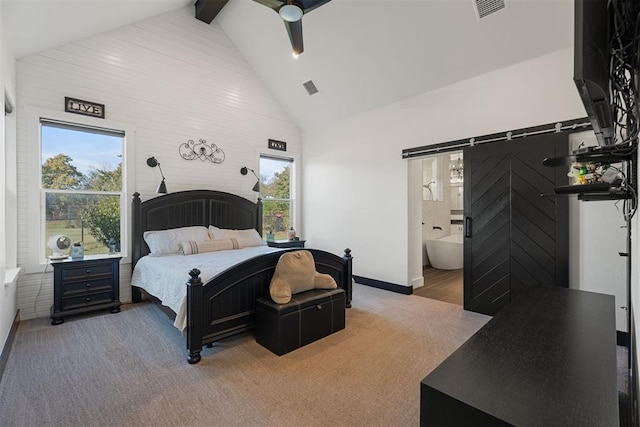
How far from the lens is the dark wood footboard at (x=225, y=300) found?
256cm

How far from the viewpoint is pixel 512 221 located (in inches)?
140

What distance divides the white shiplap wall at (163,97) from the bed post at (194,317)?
2.28 m

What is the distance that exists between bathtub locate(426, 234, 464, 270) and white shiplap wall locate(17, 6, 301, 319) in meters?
3.92

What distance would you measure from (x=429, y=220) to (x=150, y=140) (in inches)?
222

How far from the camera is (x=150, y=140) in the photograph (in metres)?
4.46

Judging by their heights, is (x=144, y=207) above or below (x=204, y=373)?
above

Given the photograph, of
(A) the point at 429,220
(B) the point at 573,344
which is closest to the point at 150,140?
(B) the point at 573,344

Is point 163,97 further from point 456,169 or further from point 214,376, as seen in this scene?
point 456,169

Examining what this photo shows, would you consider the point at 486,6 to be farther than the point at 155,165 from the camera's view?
No

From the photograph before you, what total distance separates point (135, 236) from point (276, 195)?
2634 millimetres

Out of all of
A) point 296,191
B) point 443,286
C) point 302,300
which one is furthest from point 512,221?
point 296,191

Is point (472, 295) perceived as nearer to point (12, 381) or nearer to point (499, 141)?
point (499, 141)

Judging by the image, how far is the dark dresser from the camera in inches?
37.8

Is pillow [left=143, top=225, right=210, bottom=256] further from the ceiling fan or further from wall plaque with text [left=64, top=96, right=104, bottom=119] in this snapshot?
the ceiling fan
